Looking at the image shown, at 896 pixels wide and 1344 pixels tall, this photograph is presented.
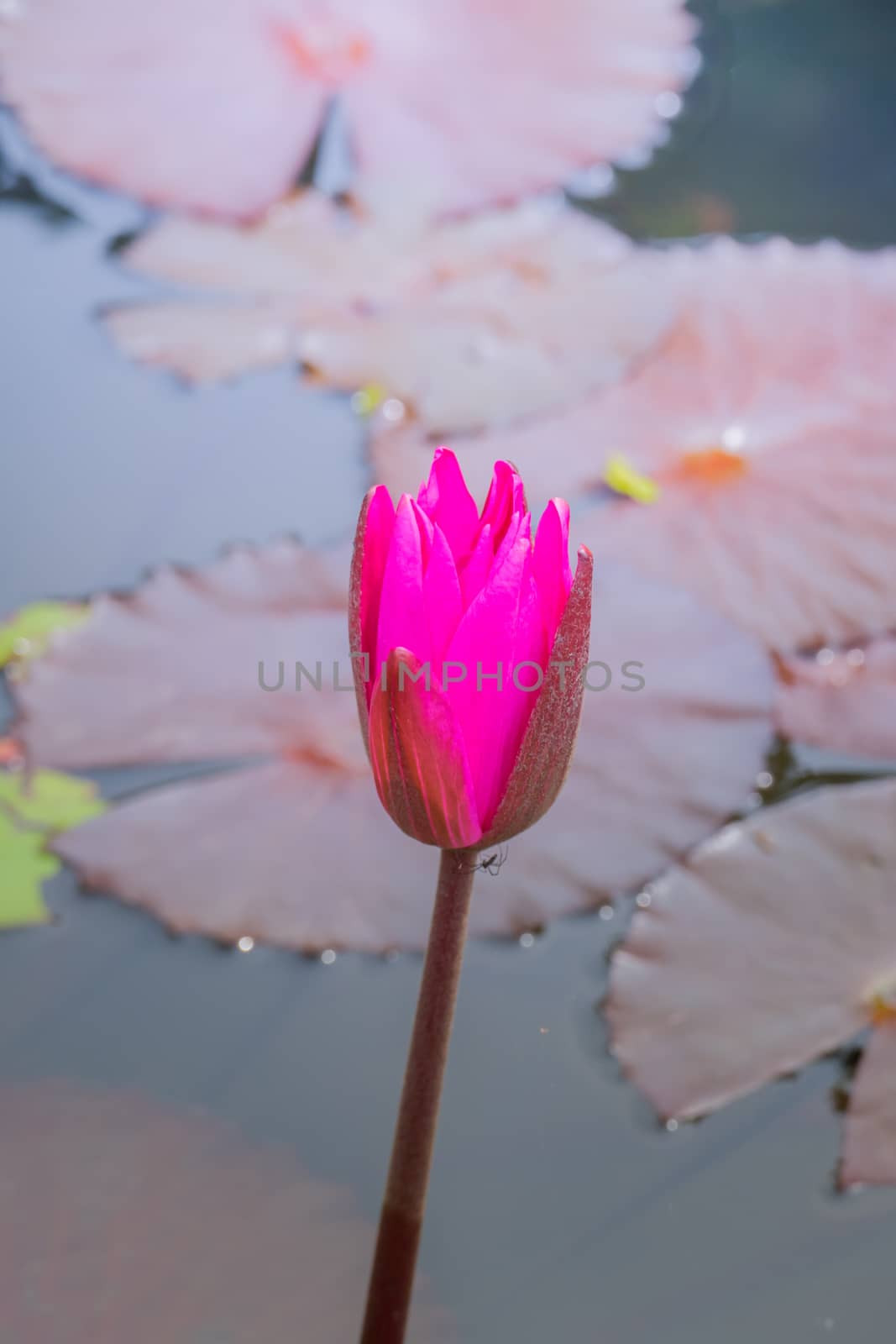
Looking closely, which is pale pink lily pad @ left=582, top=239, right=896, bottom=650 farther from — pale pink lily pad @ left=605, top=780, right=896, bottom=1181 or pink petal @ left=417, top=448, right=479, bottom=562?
pink petal @ left=417, top=448, right=479, bottom=562

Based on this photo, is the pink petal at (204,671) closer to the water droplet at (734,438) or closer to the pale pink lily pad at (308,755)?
the pale pink lily pad at (308,755)

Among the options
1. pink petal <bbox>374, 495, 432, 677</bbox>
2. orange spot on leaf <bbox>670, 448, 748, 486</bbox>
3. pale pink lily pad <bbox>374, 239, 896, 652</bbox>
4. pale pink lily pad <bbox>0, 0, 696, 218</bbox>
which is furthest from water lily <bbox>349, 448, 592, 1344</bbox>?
pale pink lily pad <bbox>0, 0, 696, 218</bbox>

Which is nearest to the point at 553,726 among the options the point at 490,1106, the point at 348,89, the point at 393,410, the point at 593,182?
the point at 490,1106

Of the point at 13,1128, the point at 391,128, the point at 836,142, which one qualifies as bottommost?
the point at 13,1128

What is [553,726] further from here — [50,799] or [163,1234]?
[50,799]

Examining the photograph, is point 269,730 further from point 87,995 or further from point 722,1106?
point 722,1106

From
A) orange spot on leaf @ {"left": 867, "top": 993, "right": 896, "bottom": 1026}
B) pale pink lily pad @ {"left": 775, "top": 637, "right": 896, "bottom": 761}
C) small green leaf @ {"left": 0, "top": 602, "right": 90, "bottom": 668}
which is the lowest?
small green leaf @ {"left": 0, "top": 602, "right": 90, "bottom": 668}

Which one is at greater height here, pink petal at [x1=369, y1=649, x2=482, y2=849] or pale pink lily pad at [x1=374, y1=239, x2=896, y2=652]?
pink petal at [x1=369, y1=649, x2=482, y2=849]

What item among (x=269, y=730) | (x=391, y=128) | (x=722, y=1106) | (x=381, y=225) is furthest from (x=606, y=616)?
(x=391, y=128)
